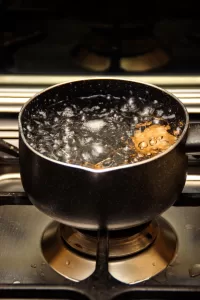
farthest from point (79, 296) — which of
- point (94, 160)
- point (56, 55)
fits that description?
point (56, 55)

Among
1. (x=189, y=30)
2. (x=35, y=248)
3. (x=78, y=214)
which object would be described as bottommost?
(x=35, y=248)

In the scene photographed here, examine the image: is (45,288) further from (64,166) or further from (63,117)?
(63,117)

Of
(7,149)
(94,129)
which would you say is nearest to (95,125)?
(94,129)

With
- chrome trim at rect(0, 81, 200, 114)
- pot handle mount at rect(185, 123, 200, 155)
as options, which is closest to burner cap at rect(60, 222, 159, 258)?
pot handle mount at rect(185, 123, 200, 155)

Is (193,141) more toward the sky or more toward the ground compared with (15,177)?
more toward the sky

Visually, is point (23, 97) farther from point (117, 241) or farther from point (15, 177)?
point (117, 241)

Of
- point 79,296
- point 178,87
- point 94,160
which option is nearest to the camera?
point 79,296

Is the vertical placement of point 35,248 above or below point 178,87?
below
